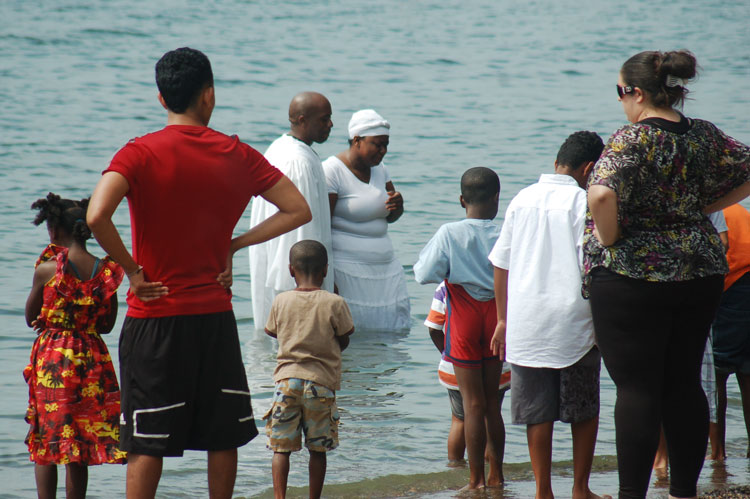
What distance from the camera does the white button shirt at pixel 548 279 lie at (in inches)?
162

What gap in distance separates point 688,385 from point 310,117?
11.6ft

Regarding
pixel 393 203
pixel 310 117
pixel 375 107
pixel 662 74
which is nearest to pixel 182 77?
pixel 662 74

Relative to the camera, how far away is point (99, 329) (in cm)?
436

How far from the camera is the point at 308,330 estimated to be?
440 cm

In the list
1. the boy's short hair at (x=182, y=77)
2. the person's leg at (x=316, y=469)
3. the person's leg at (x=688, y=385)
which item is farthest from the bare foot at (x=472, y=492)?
the boy's short hair at (x=182, y=77)

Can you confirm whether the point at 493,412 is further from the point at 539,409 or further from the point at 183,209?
the point at 183,209

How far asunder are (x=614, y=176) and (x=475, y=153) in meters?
16.2

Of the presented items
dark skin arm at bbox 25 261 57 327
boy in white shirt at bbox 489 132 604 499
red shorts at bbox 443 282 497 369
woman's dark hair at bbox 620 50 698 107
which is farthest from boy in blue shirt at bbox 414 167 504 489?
dark skin arm at bbox 25 261 57 327

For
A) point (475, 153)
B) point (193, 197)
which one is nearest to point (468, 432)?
point (193, 197)

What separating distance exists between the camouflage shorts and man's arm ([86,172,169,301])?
3.87 ft

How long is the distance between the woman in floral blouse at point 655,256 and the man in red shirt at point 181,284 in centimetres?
131

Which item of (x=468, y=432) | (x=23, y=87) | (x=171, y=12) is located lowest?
(x=468, y=432)

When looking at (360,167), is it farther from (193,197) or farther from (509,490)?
(193,197)

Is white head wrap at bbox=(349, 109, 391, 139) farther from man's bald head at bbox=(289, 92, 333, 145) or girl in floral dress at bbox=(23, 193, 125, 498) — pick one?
girl in floral dress at bbox=(23, 193, 125, 498)
